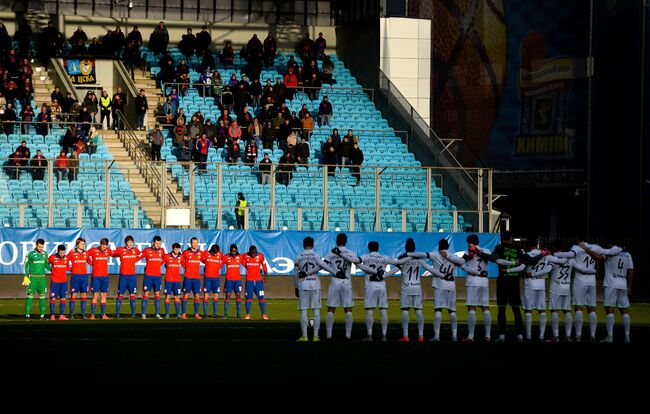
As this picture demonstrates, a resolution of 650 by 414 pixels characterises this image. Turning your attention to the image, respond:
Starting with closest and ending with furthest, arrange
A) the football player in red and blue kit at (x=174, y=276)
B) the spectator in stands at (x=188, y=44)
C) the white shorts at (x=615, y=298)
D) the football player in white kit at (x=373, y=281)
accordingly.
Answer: the football player in white kit at (x=373, y=281) → the white shorts at (x=615, y=298) → the football player in red and blue kit at (x=174, y=276) → the spectator in stands at (x=188, y=44)

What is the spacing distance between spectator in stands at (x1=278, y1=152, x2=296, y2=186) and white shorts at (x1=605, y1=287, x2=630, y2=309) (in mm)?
19223

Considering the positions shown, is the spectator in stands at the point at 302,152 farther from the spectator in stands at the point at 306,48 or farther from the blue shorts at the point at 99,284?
the blue shorts at the point at 99,284

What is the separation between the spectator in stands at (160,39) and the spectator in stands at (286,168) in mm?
10192

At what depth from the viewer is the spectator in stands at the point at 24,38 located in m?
54.2

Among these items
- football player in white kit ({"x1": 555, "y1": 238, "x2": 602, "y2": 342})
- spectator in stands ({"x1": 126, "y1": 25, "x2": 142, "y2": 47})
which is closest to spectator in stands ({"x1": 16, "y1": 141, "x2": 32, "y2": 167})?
spectator in stands ({"x1": 126, "y1": 25, "x2": 142, "y2": 47})

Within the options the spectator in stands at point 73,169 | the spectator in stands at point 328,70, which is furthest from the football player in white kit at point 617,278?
the spectator in stands at point 328,70

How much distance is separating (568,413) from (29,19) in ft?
153

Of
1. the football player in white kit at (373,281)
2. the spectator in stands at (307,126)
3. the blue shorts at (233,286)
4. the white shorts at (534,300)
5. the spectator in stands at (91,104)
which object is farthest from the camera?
the spectator in stands at (307,126)

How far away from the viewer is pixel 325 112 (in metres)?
54.1

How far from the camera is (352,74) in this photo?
197ft

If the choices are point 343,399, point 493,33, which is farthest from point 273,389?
point 493,33

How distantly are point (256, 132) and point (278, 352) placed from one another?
28.6 meters

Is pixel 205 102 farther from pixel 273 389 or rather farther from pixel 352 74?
pixel 273 389

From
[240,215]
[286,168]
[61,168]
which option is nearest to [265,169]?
[286,168]
